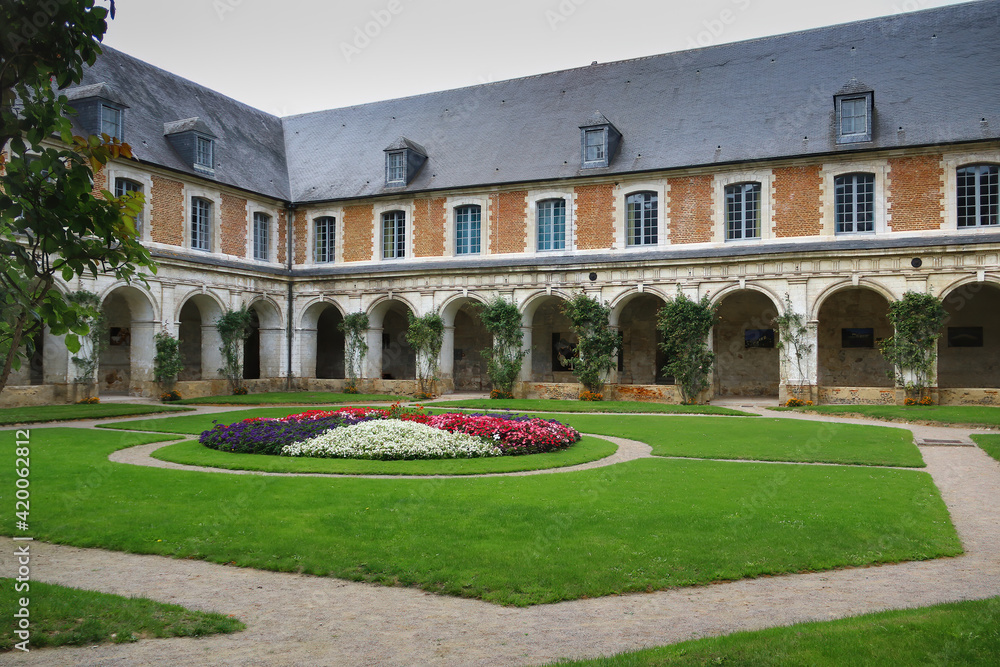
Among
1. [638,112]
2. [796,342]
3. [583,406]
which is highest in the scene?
[638,112]

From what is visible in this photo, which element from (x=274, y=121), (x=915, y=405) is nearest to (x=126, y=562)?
(x=915, y=405)

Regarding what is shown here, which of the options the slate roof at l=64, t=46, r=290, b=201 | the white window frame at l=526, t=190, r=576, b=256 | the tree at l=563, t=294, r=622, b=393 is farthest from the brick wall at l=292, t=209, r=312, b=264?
the tree at l=563, t=294, r=622, b=393

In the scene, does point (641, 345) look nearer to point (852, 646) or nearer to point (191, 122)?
point (191, 122)

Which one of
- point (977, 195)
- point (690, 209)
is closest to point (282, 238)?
point (690, 209)

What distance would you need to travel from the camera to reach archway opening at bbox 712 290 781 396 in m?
25.7

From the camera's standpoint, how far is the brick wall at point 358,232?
27.7 meters

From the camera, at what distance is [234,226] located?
86.0 feet

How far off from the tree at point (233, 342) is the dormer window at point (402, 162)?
692cm

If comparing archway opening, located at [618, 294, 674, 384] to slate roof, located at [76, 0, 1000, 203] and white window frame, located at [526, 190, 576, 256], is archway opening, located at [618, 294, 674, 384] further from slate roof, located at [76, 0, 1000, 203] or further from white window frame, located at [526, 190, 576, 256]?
slate roof, located at [76, 0, 1000, 203]

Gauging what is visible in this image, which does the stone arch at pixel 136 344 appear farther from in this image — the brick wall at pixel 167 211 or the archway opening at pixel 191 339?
the archway opening at pixel 191 339

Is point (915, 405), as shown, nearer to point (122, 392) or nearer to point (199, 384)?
point (199, 384)

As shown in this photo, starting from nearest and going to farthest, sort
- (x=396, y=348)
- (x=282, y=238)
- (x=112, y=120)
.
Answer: (x=112, y=120) → (x=282, y=238) → (x=396, y=348)

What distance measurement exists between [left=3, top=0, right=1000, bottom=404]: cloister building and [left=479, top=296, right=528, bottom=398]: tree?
0.51 m

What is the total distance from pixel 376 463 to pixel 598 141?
1665 centimetres
